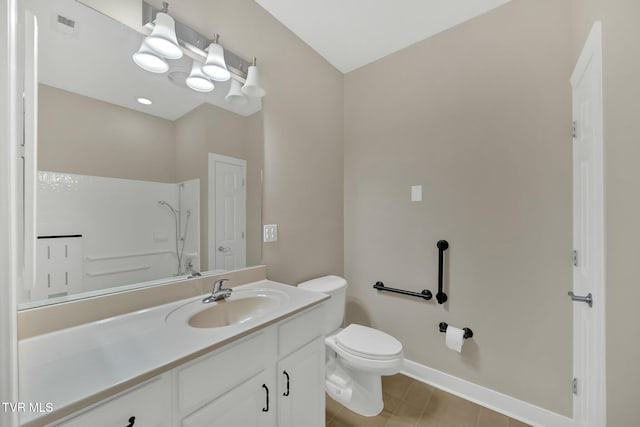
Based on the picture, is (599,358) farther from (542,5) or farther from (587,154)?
(542,5)

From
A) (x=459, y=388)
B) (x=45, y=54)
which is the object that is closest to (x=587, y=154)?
(x=459, y=388)

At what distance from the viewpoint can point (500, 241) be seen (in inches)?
61.8

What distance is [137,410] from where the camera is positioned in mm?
641

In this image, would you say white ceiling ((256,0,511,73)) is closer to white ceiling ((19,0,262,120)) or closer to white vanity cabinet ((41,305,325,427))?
white ceiling ((19,0,262,120))

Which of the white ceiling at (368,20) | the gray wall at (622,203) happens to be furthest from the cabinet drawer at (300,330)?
the white ceiling at (368,20)

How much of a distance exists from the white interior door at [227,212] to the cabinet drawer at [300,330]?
0.55 meters

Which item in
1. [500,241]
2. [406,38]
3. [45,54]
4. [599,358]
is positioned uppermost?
[406,38]

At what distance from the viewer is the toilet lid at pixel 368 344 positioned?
1454mm

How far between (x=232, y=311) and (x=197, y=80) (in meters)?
1.22

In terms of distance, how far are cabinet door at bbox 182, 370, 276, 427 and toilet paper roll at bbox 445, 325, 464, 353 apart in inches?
48.6

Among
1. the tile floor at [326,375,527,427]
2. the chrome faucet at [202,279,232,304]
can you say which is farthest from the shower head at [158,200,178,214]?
the tile floor at [326,375,527,427]

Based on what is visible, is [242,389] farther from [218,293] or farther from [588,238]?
[588,238]

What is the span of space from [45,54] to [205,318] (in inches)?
46.8

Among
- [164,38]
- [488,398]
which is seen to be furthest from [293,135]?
[488,398]
